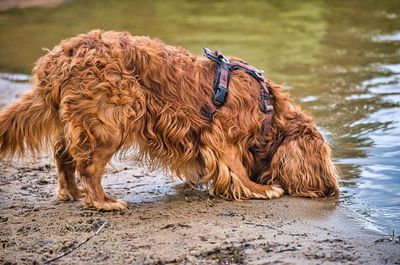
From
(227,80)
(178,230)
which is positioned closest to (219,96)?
(227,80)

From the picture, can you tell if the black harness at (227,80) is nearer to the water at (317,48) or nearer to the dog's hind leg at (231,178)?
the dog's hind leg at (231,178)

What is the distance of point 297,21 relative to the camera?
14250mm

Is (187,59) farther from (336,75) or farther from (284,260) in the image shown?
(336,75)

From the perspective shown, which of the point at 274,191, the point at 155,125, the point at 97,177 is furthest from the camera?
the point at 274,191

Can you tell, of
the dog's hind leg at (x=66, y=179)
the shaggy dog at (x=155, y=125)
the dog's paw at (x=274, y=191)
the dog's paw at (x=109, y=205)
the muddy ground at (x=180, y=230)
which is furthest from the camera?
the dog's paw at (x=274, y=191)

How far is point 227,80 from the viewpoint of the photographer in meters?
5.82

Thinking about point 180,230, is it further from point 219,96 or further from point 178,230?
point 219,96

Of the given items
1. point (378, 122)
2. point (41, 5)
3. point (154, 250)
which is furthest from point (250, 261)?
point (41, 5)

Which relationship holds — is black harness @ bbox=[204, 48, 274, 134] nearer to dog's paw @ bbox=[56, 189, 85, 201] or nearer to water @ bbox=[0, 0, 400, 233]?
water @ bbox=[0, 0, 400, 233]

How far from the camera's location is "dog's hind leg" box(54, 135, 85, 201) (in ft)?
18.9

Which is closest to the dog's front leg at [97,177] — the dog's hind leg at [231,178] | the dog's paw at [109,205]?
the dog's paw at [109,205]

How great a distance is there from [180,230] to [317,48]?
7.44 meters

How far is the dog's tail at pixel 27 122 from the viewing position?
546cm

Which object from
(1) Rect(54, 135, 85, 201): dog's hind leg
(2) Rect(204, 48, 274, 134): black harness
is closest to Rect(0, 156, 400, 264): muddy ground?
(1) Rect(54, 135, 85, 201): dog's hind leg
